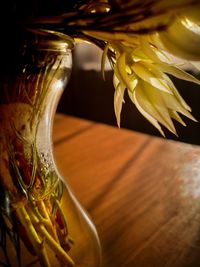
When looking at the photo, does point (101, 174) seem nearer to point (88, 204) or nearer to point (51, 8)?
point (88, 204)

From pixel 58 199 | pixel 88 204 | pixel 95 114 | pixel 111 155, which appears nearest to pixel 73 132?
pixel 111 155

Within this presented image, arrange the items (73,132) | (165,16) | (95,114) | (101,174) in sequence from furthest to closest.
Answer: (95,114) < (73,132) < (101,174) < (165,16)

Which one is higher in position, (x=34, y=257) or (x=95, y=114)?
(x=34, y=257)

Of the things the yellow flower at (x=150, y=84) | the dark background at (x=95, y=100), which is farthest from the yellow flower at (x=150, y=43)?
the dark background at (x=95, y=100)

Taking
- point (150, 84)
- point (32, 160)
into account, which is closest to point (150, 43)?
point (150, 84)

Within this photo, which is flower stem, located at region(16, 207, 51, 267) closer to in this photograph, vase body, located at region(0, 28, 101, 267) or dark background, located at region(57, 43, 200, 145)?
vase body, located at region(0, 28, 101, 267)
